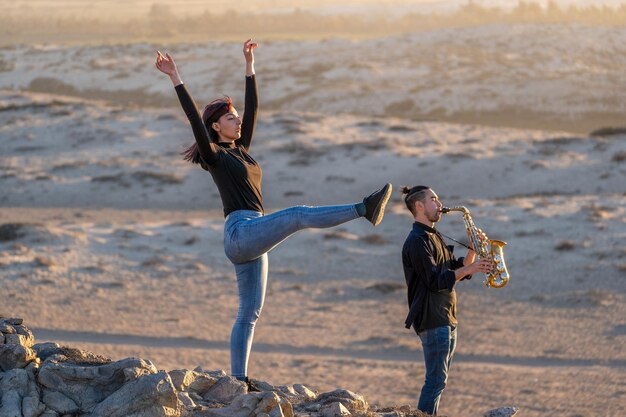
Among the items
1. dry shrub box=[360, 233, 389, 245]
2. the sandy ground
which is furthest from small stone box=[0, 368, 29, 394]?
dry shrub box=[360, 233, 389, 245]

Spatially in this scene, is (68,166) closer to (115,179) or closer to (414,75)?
(115,179)

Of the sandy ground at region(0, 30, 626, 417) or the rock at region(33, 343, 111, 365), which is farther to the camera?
the sandy ground at region(0, 30, 626, 417)

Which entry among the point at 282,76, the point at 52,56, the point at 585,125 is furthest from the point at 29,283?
the point at 52,56

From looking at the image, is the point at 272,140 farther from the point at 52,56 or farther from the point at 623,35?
the point at 52,56

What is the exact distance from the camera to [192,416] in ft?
18.8

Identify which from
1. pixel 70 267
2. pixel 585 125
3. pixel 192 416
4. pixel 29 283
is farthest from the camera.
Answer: pixel 585 125

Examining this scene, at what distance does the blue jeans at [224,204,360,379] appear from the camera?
234 inches

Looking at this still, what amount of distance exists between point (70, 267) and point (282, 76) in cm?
3467

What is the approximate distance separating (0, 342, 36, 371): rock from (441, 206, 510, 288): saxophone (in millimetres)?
2634

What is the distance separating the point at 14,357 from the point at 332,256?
13.0m

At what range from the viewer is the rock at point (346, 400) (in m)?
6.54

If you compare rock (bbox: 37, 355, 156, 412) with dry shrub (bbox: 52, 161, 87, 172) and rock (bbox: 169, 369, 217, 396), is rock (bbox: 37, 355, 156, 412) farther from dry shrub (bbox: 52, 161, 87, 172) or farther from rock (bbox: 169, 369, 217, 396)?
dry shrub (bbox: 52, 161, 87, 172)

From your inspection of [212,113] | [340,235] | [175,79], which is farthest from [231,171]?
[340,235]

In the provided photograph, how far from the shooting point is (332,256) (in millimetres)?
18734
